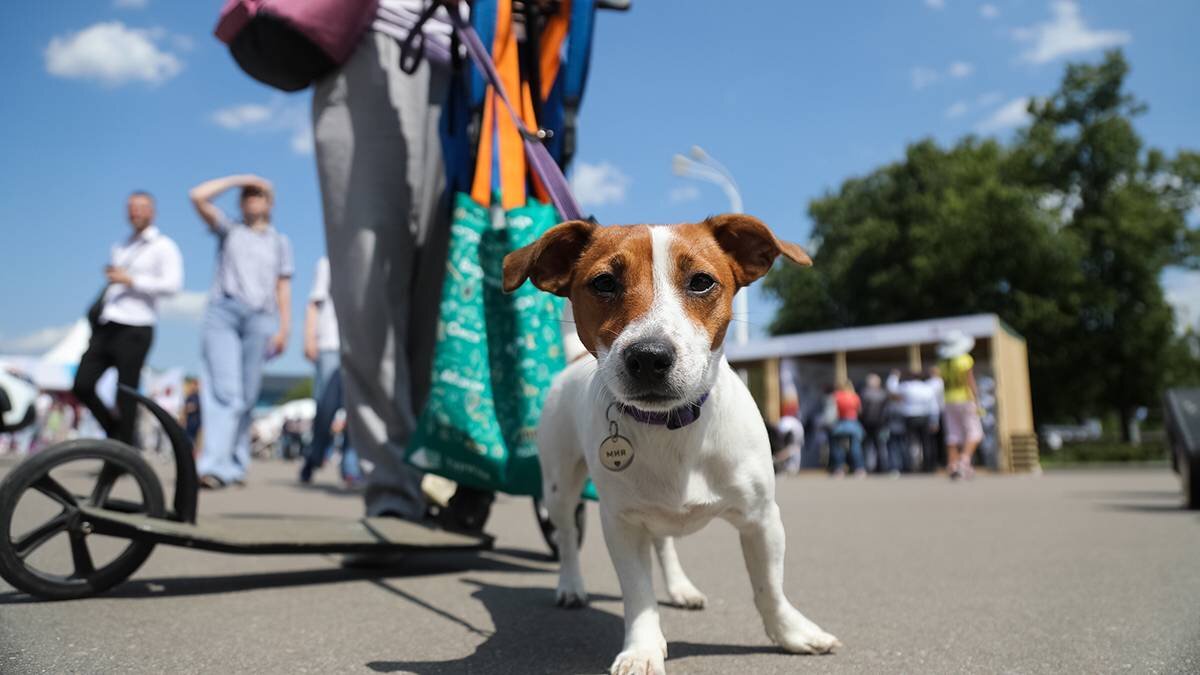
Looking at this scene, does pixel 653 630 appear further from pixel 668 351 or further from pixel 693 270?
pixel 693 270

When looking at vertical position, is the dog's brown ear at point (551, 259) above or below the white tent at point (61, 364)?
below

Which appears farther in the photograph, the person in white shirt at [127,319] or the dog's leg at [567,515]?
the person in white shirt at [127,319]

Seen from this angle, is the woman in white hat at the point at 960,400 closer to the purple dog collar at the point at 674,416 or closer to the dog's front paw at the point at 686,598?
Answer: the dog's front paw at the point at 686,598

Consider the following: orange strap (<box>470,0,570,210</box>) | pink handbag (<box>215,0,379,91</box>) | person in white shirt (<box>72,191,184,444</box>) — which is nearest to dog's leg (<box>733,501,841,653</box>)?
orange strap (<box>470,0,570,210</box>)

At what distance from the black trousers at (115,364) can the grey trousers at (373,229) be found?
10.7ft

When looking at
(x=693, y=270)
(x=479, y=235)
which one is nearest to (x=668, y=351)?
(x=693, y=270)

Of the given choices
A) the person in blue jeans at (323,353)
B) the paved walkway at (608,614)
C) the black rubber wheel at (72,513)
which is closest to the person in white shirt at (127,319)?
the person in blue jeans at (323,353)

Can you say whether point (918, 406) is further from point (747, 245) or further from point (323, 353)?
point (747, 245)

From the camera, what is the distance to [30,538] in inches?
116

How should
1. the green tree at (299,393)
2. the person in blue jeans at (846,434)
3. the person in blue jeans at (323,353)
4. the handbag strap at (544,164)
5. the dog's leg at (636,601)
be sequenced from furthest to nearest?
the green tree at (299,393) < the person in blue jeans at (846,434) < the person in blue jeans at (323,353) < the handbag strap at (544,164) < the dog's leg at (636,601)

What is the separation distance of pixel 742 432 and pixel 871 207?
4006cm

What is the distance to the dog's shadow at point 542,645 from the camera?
229 cm

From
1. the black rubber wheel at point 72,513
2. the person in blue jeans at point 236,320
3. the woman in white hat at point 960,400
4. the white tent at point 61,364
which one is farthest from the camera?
the white tent at point 61,364

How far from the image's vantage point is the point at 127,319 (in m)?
6.54
